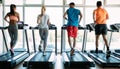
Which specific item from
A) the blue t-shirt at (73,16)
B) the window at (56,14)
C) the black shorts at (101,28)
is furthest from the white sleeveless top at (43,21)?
the window at (56,14)

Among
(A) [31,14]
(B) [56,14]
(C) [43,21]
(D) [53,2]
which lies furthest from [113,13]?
(C) [43,21]

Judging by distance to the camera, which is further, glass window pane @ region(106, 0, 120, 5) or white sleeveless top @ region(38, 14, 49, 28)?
glass window pane @ region(106, 0, 120, 5)

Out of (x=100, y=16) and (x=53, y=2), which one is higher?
(x=53, y=2)

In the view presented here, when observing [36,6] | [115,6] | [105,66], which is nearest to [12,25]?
[105,66]

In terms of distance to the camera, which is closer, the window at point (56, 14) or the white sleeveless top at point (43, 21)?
the white sleeveless top at point (43, 21)

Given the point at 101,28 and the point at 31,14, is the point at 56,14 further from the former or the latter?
the point at 101,28

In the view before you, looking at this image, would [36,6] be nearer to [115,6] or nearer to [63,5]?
[63,5]

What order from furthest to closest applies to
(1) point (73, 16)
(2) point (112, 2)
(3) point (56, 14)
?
(3) point (56, 14) < (2) point (112, 2) < (1) point (73, 16)

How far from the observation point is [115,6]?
970 cm

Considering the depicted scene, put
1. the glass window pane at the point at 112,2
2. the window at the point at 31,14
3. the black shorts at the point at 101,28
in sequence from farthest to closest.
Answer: the window at the point at 31,14
the glass window pane at the point at 112,2
the black shorts at the point at 101,28

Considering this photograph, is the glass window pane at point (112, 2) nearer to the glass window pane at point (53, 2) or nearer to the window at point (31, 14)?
the glass window pane at point (53, 2)

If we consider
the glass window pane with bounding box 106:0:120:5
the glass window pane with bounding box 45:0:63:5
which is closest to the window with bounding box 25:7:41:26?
the glass window pane with bounding box 45:0:63:5

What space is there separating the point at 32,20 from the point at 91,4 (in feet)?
8.77

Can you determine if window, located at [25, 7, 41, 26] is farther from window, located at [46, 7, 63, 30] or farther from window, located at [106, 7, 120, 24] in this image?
window, located at [106, 7, 120, 24]
